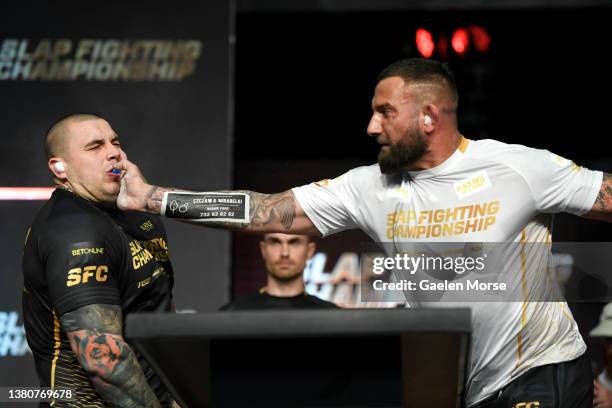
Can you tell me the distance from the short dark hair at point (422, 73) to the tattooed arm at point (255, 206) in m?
0.53

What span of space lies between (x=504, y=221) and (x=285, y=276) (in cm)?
223

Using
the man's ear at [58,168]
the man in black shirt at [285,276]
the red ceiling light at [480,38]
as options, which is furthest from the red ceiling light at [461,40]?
the man's ear at [58,168]

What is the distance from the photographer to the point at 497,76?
4.82 metres

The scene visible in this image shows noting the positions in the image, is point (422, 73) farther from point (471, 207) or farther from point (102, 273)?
point (102, 273)

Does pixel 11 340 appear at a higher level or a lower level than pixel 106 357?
higher

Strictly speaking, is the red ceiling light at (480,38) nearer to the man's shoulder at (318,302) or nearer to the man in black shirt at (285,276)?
the man in black shirt at (285,276)

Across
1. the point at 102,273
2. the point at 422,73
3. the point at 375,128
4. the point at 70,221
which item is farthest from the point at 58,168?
the point at 422,73

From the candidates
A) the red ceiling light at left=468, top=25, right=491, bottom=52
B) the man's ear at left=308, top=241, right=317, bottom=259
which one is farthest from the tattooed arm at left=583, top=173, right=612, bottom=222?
the man's ear at left=308, top=241, right=317, bottom=259

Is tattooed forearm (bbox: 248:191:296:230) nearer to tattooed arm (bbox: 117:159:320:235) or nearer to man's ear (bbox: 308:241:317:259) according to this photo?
tattooed arm (bbox: 117:159:320:235)

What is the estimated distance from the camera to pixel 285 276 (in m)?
4.72

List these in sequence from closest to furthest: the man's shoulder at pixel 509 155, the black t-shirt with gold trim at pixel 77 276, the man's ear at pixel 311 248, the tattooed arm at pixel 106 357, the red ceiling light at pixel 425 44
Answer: the tattooed arm at pixel 106 357
the black t-shirt with gold trim at pixel 77 276
the man's shoulder at pixel 509 155
the red ceiling light at pixel 425 44
the man's ear at pixel 311 248

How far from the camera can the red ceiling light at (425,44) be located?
476cm

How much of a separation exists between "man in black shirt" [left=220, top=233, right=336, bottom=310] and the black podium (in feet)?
9.04

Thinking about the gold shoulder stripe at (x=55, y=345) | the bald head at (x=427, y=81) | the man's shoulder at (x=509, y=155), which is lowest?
the gold shoulder stripe at (x=55, y=345)
